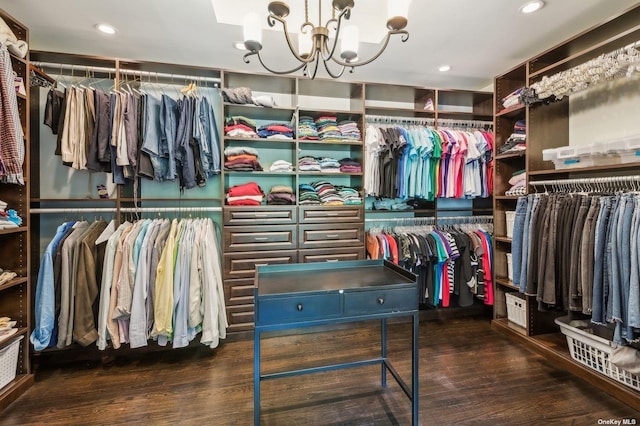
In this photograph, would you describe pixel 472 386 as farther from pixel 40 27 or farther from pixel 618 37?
pixel 40 27

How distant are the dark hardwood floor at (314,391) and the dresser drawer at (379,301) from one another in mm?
718

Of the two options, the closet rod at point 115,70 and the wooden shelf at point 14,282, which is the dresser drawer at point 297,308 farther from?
the closet rod at point 115,70

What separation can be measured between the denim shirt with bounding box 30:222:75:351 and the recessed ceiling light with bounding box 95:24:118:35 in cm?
170

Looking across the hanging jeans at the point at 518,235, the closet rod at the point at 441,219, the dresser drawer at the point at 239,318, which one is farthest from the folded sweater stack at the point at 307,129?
the hanging jeans at the point at 518,235

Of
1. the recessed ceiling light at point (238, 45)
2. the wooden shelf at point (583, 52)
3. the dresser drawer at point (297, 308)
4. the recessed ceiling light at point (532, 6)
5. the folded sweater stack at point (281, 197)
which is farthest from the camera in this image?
the folded sweater stack at point (281, 197)

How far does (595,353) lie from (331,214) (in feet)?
7.02

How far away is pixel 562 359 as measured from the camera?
2174 mm

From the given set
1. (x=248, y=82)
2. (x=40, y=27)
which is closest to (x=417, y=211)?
(x=248, y=82)

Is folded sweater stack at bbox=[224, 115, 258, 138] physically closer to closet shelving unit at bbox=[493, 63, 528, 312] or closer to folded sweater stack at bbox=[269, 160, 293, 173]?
folded sweater stack at bbox=[269, 160, 293, 173]

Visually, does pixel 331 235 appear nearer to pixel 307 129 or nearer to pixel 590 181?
pixel 307 129

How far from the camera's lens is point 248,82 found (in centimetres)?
276

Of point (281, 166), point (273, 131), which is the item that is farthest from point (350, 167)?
point (273, 131)

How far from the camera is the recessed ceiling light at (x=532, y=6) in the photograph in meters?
1.94

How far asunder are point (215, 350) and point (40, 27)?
9.36ft
